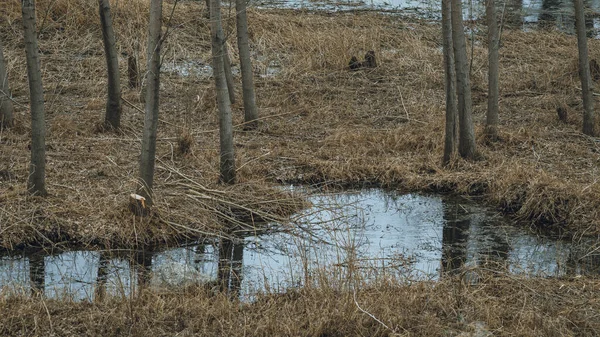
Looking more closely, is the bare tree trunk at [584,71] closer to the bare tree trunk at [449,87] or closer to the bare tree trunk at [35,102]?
the bare tree trunk at [449,87]

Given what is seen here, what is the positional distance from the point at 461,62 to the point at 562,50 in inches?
369

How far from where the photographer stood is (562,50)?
19672 mm

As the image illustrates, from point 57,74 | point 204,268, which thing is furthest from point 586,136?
point 57,74

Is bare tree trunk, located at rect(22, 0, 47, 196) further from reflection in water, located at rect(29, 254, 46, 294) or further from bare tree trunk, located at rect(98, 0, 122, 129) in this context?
bare tree trunk, located at rect(98, 0, 122, 129)

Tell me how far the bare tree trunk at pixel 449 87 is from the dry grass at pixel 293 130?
0.99 feet

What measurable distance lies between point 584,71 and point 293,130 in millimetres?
4791

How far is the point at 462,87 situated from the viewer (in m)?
11.5

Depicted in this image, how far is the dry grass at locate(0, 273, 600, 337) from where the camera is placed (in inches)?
245

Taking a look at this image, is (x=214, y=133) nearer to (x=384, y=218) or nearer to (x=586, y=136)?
(x=384, y=218)

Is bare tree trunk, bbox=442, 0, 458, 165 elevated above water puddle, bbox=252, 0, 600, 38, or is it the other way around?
water puddle, bbox=252, 0, 600, 38

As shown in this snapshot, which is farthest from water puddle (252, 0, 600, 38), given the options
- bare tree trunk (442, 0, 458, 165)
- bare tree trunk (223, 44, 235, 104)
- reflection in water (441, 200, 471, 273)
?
reflection in water (441, 200, 471, 273)

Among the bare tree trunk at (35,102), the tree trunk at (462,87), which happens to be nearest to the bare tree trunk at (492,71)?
the tree trunk at (462,87)

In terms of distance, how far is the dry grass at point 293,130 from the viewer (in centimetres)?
980

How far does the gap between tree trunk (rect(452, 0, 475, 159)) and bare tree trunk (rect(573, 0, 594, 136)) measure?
7.16ft
